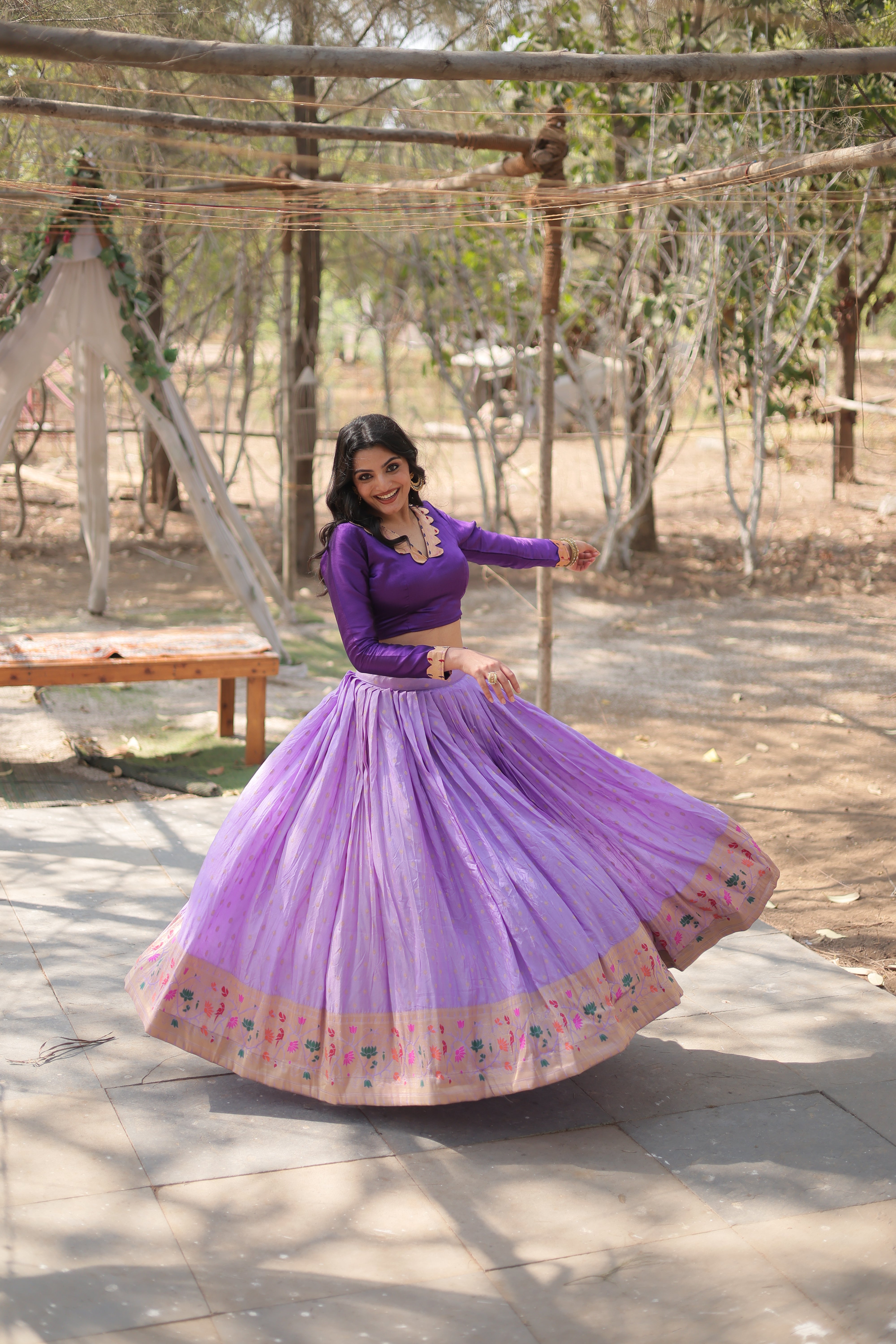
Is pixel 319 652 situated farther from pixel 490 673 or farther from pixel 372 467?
pixel 490 673

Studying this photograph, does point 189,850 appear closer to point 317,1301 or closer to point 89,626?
point 317,1301

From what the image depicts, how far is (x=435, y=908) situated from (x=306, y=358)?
703 cm

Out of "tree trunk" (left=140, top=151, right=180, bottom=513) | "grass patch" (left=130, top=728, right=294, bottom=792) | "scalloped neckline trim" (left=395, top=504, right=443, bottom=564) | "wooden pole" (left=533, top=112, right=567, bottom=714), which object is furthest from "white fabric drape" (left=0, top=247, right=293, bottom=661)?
"scalloped neckline trim" (left=395, top=504, right=443, bottom=564)

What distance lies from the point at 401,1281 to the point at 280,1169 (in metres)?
0.44

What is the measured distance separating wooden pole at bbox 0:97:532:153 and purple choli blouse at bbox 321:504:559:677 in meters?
1.58

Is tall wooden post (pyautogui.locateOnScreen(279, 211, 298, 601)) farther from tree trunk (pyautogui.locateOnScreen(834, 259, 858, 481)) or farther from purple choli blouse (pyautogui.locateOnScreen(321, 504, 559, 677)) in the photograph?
purple choli blouse (pyautogui.locateOnScreen(321, 504, 559, 677))

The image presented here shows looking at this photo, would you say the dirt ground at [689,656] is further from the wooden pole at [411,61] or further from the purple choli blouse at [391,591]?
the wooden pole at [411,61]

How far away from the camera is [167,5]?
11.7ft

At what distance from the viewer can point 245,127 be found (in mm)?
4500

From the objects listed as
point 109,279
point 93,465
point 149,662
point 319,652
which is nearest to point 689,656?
point 319,652

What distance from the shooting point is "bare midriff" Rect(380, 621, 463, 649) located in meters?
3.25

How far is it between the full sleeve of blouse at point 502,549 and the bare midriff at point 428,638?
0.26m

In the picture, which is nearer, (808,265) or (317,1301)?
(317,1301)

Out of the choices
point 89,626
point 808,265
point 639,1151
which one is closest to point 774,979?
point 639,1151
